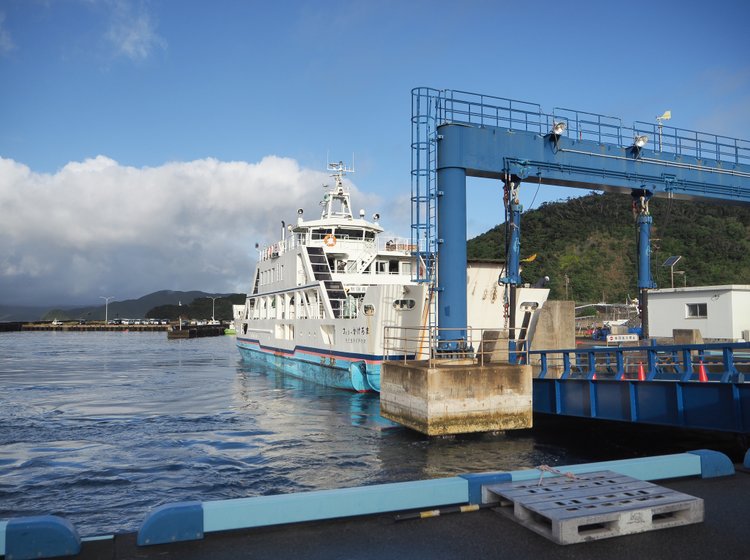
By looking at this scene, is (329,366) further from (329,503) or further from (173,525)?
(173,525)

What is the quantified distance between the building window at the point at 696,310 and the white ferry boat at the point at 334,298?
39.7 ft

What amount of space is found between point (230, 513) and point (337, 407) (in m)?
14.6

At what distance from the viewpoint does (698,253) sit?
232 feet

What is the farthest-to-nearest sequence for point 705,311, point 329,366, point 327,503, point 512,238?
point 705,311 → point 329,366 → point 512,238 → point 327,503

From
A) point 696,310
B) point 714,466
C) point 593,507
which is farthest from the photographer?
point 696,310

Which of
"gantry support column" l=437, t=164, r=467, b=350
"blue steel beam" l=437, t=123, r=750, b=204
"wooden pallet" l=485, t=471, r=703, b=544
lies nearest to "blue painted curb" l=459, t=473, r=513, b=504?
"wooden pallet" l=485, t=471, r=703, b=544

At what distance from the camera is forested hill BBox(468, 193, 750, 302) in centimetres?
6825

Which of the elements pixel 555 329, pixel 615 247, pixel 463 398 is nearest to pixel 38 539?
pixel 463 398

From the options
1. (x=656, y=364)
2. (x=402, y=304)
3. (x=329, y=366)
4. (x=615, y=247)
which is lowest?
(x=329, y=366)

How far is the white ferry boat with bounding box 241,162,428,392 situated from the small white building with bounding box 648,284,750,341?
1136 cm

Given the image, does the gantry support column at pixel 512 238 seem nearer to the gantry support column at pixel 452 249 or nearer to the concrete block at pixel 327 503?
the gantry support column at pixel 452 249

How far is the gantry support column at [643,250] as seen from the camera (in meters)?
17.4

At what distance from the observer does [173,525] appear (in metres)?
4.81

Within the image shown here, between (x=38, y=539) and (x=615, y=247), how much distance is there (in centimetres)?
8328
